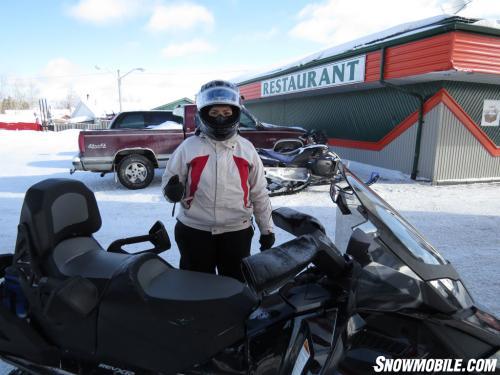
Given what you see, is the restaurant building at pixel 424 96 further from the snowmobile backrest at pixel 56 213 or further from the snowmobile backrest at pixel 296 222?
the snowmobile backrest at pixel 56 213

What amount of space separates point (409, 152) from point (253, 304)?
985cm

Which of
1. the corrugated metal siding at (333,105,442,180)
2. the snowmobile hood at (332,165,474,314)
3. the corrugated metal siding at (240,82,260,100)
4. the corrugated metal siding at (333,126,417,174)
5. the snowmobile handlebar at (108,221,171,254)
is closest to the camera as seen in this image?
the snowmobile hood at (332,165,474,314)

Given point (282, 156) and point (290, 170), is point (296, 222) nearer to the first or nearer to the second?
point (290, 170)

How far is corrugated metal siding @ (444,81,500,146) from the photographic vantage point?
9.41 m

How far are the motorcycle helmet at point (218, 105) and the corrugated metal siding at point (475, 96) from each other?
8.66 meters

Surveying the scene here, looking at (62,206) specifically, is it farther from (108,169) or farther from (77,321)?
(108,169)

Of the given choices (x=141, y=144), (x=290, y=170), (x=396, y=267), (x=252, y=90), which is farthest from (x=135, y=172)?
(x=252, y=90)

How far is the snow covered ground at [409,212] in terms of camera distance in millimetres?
4453

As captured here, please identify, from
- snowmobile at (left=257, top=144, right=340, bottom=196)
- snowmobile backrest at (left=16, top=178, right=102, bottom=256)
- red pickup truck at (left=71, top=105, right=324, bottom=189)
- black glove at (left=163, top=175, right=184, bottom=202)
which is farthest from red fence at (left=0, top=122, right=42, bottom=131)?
black glove at (left=163, top=175, right=184, bottom=202)

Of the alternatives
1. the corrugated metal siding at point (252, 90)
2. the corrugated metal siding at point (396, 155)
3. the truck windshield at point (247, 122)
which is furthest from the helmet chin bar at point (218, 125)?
the corrugated metal siding at point (252, 90)

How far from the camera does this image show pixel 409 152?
34.0 feet

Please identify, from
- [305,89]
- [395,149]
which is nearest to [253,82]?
[305,89]

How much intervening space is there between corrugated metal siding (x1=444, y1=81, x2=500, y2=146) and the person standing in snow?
28.2 ft

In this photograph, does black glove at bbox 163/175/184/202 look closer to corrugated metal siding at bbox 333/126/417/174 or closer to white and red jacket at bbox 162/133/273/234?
white and red jacket at bbox 162/133/273/234
